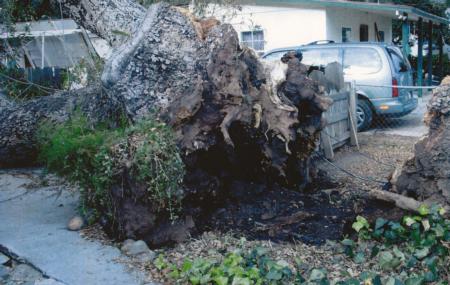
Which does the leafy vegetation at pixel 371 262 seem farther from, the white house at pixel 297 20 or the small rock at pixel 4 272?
the white house at pixel 297 20

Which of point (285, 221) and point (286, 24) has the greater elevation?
point (286, 24)

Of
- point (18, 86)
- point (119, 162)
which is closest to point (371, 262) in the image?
point (119, 162)

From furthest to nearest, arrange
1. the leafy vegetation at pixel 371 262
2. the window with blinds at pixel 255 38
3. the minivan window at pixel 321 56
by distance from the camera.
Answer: the window with blinds at pixel 255 38, the minivan window at pixel 321 56, the leafy vegetation at pixel 371 262

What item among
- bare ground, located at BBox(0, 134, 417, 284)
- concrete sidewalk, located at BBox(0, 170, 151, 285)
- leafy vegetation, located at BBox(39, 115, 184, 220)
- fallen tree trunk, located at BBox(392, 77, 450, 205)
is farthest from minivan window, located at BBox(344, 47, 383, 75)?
leafy vegetation, located at BBox(39, 115, 184, 220)

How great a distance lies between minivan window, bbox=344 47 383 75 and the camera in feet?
38.9

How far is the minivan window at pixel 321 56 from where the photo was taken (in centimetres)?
1233

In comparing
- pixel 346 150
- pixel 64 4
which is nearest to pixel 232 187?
pixel 64 4

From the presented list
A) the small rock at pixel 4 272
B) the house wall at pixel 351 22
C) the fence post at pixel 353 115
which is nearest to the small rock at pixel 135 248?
the small rock at pixel 4 272

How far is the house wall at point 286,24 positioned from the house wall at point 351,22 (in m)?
0.34

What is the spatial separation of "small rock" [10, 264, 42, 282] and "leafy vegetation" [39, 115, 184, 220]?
0.80 metres

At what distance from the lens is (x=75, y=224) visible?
505 cm

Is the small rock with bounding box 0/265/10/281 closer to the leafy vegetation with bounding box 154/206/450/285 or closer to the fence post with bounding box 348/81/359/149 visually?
the leafy vegetation with bounding box 154/206/450/285

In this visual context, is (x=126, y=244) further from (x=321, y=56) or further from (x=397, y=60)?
(x=397, y=60)

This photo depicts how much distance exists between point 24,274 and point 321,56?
952 cm
